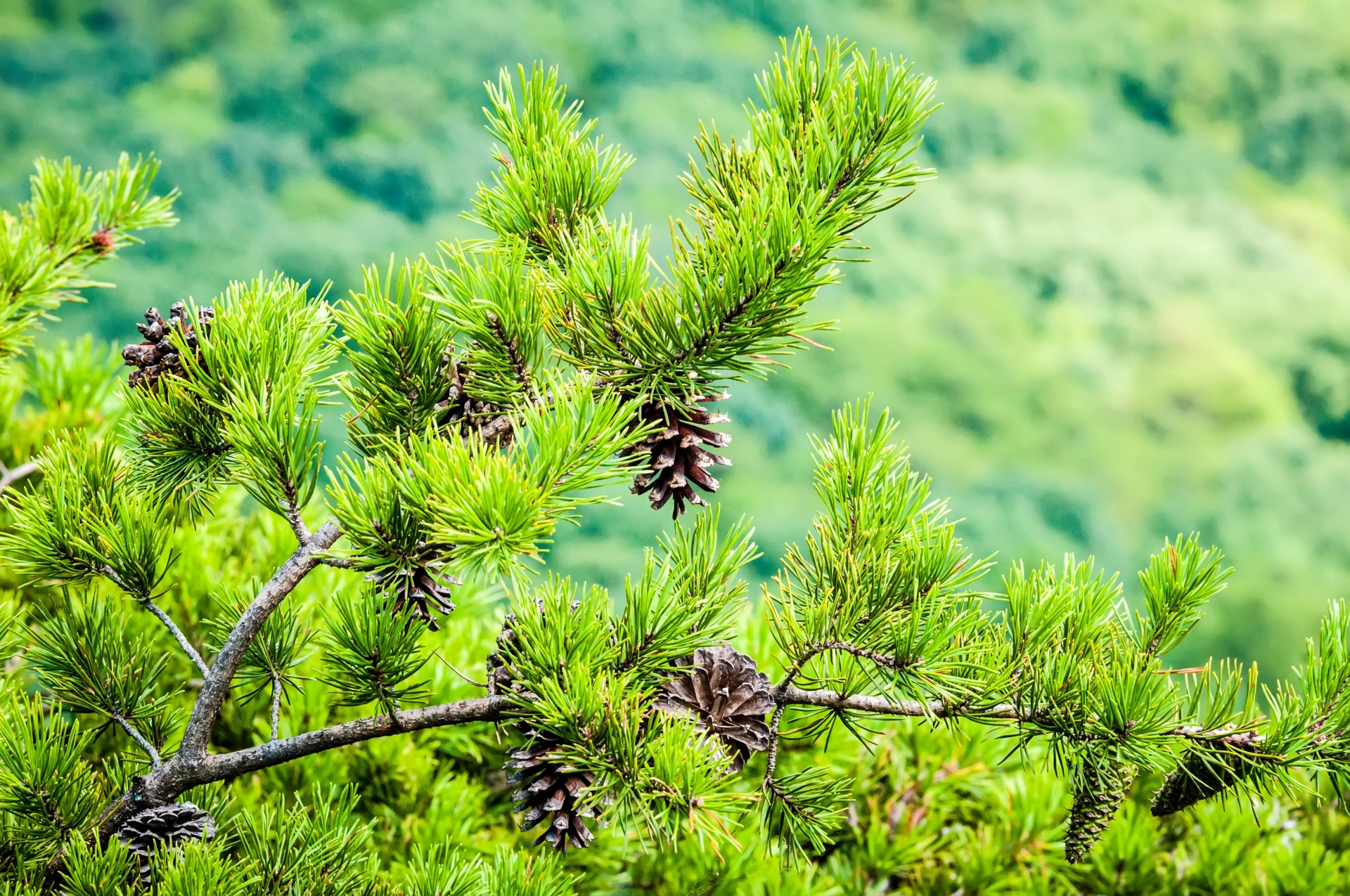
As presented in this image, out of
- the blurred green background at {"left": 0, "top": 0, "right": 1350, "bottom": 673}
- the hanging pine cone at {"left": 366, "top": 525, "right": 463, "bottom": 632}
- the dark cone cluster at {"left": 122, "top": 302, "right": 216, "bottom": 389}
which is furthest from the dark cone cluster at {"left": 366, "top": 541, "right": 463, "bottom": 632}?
the blurred green background at {"left": 0, "top": 0, "right": 1350, "bottom": 673}

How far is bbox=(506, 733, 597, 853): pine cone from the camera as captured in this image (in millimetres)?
384

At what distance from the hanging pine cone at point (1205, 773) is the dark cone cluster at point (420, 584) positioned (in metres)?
0.29

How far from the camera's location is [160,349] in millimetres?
431

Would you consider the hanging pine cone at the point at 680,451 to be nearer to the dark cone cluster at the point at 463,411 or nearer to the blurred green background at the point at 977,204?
the dark cone cluster at the point at 463,411

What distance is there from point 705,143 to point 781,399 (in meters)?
4.94

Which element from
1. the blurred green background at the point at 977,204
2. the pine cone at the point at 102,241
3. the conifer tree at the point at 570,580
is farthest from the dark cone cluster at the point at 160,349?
the blurred green background at the point at 977,204

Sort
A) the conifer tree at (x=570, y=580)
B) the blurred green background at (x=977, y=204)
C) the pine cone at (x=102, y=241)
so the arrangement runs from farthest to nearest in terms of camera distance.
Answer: the blurred green background at (x=977, y=204) → the pine cone at (x=102, y=241) → the conifer tree at (x=570, y=580)

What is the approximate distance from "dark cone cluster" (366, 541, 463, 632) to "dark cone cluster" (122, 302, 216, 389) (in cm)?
13

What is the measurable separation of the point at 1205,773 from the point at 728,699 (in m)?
0.20

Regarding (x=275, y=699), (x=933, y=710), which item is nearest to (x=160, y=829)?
(x=275, y=699)

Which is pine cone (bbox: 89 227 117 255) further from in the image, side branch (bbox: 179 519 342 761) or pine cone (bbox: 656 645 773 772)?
pine cone (bbox: 656 645 773 772)

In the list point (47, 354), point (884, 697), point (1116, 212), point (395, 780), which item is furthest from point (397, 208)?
point (884, 697)

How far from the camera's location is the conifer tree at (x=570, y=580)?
1.21 feet

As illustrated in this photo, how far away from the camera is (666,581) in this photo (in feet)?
1.38
